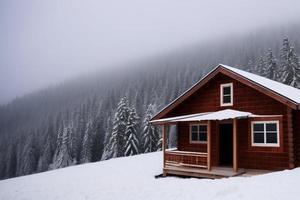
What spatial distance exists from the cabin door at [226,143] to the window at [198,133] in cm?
92

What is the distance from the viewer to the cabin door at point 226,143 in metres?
17.0

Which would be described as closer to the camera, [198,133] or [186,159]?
[186,159]

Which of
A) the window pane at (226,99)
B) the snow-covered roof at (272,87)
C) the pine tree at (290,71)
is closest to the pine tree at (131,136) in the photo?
the pine tree at (290,71)

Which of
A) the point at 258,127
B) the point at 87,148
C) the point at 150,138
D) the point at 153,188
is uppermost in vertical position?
the point at 258,127

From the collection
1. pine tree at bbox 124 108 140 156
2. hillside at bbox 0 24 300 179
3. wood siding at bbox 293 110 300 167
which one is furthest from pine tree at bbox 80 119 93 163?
wood siding at bbox 293 110 300 167

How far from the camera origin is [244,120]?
15141 mm

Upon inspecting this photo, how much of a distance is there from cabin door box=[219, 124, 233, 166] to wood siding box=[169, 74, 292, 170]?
74 cm

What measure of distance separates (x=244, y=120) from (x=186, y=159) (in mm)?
3704

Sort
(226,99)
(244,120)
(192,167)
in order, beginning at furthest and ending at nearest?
(226,99), (192,167), (244,120)

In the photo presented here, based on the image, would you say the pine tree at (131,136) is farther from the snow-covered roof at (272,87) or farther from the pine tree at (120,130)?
the snow-covered roof at (272,87)

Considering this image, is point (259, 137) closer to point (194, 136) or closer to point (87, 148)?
point (194, 136)

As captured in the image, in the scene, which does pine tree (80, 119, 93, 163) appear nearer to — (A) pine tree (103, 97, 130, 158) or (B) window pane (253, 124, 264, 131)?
(A) pine tree (103, 97, 130, 158)

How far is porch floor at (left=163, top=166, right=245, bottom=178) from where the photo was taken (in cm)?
1363

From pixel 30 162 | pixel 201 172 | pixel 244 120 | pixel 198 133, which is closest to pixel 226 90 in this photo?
pixel 244 120
